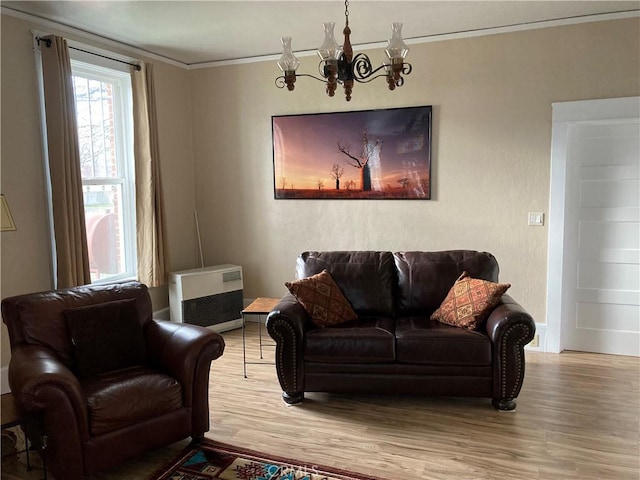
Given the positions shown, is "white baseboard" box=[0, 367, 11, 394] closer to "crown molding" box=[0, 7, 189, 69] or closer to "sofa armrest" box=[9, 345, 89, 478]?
"sofa armrest" box=[9, 345, 89, 478]

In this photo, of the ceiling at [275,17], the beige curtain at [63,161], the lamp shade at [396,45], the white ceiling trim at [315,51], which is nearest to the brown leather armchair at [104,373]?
the beige curtain at [63,161]

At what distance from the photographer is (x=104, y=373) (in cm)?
281

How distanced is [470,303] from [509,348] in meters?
0.38

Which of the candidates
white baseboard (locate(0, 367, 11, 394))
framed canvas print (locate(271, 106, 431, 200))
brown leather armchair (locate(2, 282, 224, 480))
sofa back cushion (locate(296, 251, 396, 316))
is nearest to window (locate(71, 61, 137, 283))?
white baseboard (locate(0, 367, 11, 394))

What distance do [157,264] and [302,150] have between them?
179 centimetres

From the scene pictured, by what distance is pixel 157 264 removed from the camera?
484 cm

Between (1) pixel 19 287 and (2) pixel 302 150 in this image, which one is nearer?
(1) pixel 19 287

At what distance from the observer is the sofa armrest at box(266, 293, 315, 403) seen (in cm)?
332

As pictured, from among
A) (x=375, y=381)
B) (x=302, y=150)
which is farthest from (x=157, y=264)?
(x=375, y=381)

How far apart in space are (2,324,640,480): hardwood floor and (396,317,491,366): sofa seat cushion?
336 mm

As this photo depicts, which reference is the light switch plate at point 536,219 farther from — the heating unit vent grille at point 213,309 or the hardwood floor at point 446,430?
the heating unit vent grille at point 213,309

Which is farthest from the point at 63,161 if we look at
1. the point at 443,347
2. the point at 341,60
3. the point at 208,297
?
the point at 443,347

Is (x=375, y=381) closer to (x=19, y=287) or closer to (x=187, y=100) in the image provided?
(x=19, y=287)

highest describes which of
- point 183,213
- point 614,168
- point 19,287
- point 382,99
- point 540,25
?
point 540,25
